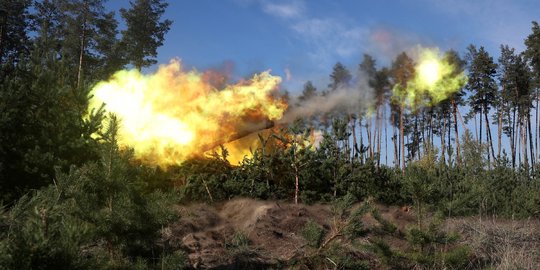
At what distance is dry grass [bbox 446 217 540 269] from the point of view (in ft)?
26.9

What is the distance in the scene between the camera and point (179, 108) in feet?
49.8

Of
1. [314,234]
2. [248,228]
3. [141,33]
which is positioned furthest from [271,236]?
[141,33]

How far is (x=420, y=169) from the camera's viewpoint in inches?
337

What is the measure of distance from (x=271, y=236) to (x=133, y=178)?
193 inches

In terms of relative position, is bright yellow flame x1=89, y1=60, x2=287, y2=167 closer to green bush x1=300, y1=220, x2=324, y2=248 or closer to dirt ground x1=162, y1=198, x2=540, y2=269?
dirt ground x1=162, y1=198, x2=540, y2=269

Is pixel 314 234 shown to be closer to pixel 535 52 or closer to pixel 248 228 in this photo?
pixel 248 228

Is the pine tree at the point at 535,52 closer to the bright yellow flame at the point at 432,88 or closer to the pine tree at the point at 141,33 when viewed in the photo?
the bright yellow flame at the point at 432,88

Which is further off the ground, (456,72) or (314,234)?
(456,72)

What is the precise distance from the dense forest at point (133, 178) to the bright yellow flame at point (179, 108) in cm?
70

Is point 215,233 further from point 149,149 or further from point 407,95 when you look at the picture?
point 407,95

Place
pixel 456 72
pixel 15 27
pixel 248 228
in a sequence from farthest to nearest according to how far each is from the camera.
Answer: pixel 456 72 < pixel 15 27 < pixel 248 228

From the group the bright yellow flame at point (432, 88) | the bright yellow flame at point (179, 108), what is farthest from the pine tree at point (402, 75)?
the bright yellow flame at point (179, 108)

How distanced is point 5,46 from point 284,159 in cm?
2821

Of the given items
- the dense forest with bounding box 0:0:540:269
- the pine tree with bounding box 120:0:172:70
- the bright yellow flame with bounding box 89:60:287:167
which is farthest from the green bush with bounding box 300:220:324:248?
the pine tree with bounding box 120:0:172:70
